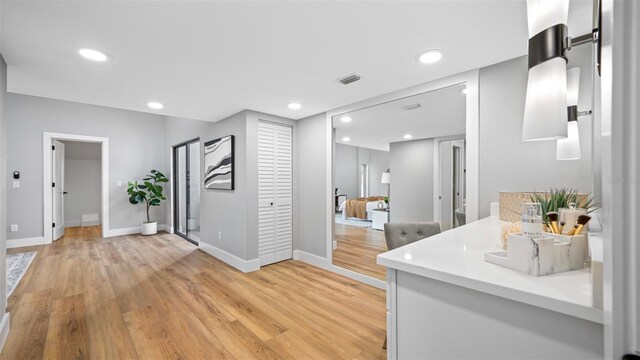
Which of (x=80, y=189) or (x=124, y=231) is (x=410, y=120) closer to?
(x=124, y=231)

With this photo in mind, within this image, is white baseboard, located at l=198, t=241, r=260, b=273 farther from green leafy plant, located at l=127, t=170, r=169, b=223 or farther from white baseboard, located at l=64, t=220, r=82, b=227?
white baseboard, located at l=64, t=220, r=82, b=227

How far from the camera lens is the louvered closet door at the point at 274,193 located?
3705 mm

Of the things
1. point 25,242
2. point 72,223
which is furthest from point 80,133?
point 72,223

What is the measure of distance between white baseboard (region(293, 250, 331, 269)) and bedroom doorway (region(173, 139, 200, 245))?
2.09 metres

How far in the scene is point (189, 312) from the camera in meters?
2.44

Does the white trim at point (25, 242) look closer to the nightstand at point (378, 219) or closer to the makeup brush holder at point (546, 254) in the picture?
the nightstand at point (378, 219)

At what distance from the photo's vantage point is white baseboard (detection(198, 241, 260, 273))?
349 cm

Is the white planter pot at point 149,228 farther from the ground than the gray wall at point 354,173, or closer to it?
closer to it

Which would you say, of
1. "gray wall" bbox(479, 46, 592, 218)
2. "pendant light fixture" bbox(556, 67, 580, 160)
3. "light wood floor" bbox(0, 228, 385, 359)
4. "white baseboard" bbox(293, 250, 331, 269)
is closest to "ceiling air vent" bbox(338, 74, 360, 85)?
"gray wall" bbox(479, 46, 592, 218)

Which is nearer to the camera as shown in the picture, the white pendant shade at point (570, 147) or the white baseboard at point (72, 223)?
the white pendant shade at point (570, 147)

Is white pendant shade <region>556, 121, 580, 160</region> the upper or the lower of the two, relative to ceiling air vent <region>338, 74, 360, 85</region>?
lower

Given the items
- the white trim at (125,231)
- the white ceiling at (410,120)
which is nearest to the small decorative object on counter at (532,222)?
the white ceiling at (410,120)

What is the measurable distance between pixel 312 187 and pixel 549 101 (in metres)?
3.13

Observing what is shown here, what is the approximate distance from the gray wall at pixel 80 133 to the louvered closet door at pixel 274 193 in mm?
4036
